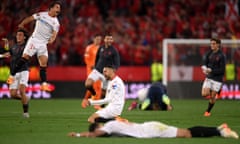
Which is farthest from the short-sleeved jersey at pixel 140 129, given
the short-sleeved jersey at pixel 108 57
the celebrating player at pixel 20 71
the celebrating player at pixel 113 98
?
the short-sleeved jersey at pixel 108 57

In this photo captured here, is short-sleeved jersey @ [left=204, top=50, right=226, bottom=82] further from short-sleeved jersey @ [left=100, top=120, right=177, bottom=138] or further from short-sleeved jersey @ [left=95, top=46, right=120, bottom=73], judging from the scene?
short-sleeved jersey @ [left=100, top=120, right=177, bottom=138]

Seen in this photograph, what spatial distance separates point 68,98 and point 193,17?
7961mm

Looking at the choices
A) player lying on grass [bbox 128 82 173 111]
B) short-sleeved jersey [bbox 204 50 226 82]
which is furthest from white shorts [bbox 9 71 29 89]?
short-sleeved jersey [bbox 204 50 226 82]

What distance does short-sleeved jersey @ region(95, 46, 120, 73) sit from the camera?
2173 centimetres

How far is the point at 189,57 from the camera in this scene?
30828 millimetres

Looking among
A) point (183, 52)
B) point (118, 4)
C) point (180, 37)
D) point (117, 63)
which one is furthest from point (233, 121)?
point (118, 4)

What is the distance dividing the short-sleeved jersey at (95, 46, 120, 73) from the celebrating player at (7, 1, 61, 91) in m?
3.44

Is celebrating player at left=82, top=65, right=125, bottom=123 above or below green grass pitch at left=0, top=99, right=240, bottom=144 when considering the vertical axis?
above

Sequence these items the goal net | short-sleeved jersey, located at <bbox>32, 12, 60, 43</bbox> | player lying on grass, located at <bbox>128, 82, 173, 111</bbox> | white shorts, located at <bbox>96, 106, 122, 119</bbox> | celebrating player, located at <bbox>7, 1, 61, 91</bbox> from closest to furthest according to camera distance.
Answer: white shorts, located at <bbox>96, 106, 122, 119</bbox>, celebrating player, located at <bbox>7, 1, 61, 91</bbox>, short-sleeved jersey, located at <bbox>32, 12, 60, 43</bbox>, player lying on grass, located at <bbox>128, 82, 173, 111</bbox>, the goal net

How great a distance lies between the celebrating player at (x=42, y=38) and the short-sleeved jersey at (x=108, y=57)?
344 centimetres

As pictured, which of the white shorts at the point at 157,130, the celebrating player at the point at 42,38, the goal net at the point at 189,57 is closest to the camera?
the white shorts at the point at 157,130

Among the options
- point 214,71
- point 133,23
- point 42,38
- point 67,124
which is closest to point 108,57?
point 214,71

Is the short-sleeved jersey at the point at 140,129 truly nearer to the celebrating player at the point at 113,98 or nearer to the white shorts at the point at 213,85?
the celebrating player at the point at 113,98

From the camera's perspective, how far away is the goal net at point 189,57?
30.6 metres
